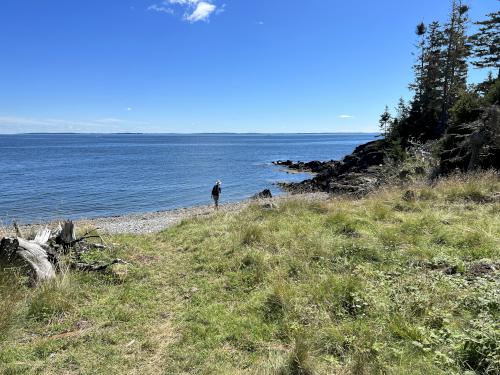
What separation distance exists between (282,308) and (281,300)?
0.17 m

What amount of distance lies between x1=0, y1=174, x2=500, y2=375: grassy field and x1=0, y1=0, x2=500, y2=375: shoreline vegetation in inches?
0.8

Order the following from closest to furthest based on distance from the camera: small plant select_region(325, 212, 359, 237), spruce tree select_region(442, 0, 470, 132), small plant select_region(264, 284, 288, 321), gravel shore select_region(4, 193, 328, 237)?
small plant select_region(264, 284, 288, 321)
small plant select_region(325, 212, 359, 237)
gravel shore select_region(4, 193, 328, 237)
spruce tree select_region(442, 0, 470, 132)

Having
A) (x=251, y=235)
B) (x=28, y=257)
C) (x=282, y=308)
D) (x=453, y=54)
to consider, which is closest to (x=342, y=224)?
(x=251, y=235)

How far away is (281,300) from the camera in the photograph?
551 centimetres

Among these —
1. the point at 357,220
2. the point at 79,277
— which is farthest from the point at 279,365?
the point at 357,220

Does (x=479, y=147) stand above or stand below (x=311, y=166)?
above

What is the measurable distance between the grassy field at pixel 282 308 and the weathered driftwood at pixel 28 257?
0.32 meters

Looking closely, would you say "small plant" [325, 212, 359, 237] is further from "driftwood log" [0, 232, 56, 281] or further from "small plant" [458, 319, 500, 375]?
"driftwood log" [0, 232, 56, 281]

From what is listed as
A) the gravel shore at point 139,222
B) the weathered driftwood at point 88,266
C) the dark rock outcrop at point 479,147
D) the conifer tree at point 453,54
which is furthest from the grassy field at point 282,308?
the conifer tree at point 453,54

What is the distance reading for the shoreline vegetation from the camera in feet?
13.4

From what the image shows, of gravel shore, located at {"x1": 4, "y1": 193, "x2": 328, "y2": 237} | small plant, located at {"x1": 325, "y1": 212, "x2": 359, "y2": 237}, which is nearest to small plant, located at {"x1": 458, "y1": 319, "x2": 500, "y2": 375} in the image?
small plant, located at {"x1": 325, "y1": 212, "x2": 359, "y2": 237}

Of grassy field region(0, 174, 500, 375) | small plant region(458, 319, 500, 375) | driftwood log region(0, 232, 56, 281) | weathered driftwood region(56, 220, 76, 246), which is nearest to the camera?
small plant region(458, 319, 500, 375)

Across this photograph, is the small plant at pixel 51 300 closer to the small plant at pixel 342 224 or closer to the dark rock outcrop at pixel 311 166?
the small plant at pixel 342 224

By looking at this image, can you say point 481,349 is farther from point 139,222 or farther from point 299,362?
point 139,222
